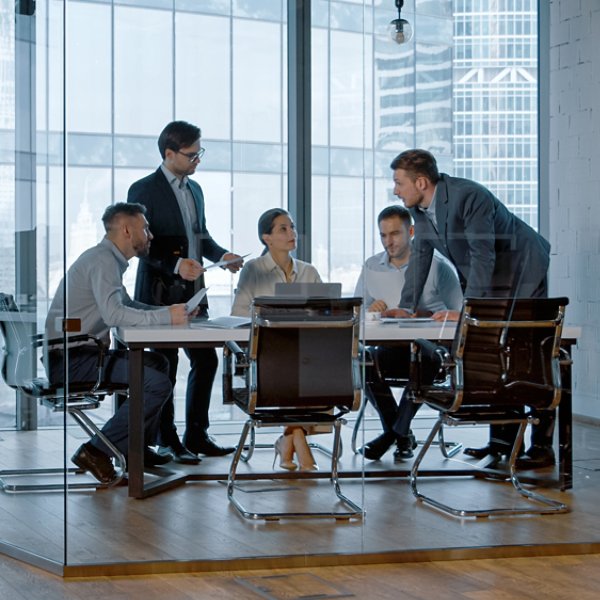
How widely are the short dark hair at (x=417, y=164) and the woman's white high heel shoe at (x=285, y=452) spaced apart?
3.31 feet

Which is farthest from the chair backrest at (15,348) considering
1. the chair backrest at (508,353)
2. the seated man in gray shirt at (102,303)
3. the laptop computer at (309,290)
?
the chair backrest at (508,353)

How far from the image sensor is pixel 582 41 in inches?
175

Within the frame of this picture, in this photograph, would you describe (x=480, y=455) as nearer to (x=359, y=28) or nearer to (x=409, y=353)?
(x=409, y=353)

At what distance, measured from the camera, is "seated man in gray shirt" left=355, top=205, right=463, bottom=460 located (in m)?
4.16

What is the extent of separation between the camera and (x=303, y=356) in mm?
4348

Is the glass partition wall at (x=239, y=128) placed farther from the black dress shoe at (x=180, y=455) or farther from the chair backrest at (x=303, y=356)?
the black dress shoe at (x=180, y=455)

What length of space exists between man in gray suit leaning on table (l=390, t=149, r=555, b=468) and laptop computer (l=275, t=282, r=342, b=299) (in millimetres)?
228

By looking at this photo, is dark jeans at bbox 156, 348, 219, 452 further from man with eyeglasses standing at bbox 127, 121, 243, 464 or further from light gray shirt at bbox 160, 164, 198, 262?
light gray shirt at bbox 160, 164, 198, 262

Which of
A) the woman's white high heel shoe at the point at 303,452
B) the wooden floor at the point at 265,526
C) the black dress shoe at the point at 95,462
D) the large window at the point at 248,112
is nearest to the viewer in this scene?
the wooden floor at the point at 265,526

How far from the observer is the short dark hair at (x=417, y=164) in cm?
419

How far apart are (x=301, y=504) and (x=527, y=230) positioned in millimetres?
1230

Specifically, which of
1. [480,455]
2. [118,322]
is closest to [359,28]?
[118,322]

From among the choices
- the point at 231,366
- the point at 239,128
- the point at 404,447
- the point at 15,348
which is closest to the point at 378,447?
the point at 404,447

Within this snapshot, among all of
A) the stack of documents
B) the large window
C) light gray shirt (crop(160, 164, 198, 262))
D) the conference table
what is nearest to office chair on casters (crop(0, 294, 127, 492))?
the conference table
